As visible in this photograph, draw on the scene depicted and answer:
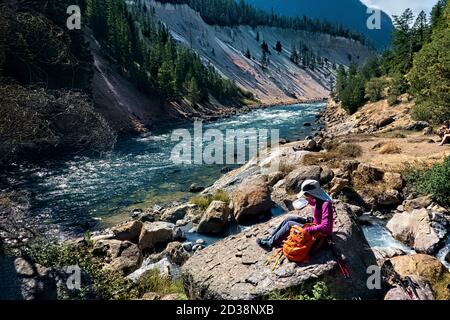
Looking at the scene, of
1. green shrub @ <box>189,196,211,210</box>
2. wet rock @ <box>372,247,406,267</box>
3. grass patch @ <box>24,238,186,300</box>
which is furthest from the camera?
green shrub @ <box>189,196,211,210</box>

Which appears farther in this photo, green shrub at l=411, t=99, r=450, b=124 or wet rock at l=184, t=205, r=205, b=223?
green shrub at l=411, t=99, r=450, b=124

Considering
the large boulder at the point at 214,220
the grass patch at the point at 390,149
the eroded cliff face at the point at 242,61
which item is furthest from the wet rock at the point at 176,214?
the eroded cliff face at the point at 242,61

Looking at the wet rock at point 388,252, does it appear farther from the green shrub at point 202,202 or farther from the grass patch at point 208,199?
the green shrub at point 202,202

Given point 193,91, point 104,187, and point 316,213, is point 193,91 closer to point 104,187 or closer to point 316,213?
point 104,187

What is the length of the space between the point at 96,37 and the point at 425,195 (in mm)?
74193

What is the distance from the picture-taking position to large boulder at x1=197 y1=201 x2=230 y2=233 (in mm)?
17672

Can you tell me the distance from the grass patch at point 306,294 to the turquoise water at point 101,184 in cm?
1518

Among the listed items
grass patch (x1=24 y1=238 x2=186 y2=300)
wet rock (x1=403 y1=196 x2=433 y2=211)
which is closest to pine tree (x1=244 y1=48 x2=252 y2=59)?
wet rock (x1=403 y1=196 x2=433 y2=211)

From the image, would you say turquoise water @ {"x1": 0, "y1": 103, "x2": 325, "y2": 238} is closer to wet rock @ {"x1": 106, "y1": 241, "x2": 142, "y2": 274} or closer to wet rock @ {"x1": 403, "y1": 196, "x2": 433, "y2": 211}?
wet rock @ {"x1": 106, "y1": 241, "x2": 142, "y2": 274}

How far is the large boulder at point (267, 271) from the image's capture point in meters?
8.55

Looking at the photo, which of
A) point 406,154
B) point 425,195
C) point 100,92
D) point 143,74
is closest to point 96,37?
point 143,74

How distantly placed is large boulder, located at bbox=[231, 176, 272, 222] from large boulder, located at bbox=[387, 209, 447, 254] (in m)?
5.31

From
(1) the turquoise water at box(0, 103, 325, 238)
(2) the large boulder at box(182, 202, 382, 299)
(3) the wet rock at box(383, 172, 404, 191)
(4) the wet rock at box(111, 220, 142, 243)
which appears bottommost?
(1) the turquoise water at box(0, 103, 325, 238)

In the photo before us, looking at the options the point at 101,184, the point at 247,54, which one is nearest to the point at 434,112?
the point at 101,184
